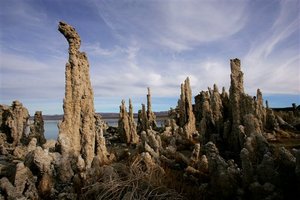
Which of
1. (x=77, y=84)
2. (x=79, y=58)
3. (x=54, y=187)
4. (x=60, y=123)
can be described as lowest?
(x=54, y=187)

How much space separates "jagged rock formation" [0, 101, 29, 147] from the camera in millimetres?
25078

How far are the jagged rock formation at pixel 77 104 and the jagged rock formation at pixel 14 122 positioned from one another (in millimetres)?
16119

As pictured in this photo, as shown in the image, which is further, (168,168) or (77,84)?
(77,84)

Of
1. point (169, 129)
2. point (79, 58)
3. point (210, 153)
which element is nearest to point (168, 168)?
point (210, 153)

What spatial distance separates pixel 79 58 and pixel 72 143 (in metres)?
2.97

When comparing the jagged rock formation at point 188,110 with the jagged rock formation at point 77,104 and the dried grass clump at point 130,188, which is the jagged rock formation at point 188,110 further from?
the dried grass clump at point 130,188

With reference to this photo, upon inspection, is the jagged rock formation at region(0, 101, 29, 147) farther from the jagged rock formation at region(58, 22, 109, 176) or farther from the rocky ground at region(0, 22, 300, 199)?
the jagged rock formation at region(58, 22, 109, 176)

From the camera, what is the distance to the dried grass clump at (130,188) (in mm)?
6707

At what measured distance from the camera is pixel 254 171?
22.6 ft

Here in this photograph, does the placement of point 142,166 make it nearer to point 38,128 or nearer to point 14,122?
point 38,128

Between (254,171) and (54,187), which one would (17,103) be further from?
(254,171)

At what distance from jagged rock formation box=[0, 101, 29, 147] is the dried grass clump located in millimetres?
19717

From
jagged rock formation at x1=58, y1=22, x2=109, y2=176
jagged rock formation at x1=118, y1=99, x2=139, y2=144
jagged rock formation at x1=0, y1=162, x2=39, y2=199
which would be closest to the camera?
jagged rock formation at x1=0, y1=162, x2=39, y2=199

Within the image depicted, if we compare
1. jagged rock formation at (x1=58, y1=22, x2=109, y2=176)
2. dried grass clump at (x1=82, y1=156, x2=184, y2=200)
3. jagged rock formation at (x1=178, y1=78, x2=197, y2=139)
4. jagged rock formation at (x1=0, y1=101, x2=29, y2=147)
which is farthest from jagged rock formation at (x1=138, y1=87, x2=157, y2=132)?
dried grass clump at (x1=82, y1=156, x2=184, y2=200)
